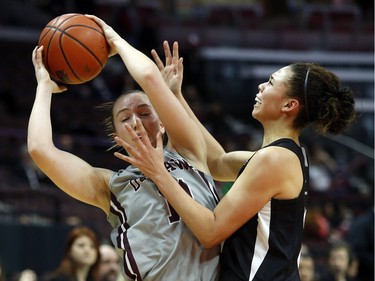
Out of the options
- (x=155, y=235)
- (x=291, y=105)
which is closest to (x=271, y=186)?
(x=291, y=105)

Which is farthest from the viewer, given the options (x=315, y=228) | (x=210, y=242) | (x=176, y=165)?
(x=315, y=228)

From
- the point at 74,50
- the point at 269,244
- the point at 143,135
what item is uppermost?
the point at 74,50

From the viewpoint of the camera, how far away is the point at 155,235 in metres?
3.07

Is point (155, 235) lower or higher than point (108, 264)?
higher

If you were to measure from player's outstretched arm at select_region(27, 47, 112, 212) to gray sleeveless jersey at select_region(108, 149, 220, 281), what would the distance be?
0.23ft

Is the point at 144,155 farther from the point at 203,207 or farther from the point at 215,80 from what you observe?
the point at 215,80

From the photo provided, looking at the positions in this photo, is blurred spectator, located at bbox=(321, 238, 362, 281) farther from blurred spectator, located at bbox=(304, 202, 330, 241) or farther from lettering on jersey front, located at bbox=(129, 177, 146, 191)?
lettering on jersey front, located at bbox=(129, 177, 146, 191)

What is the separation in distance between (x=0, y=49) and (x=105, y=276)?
9.89 m

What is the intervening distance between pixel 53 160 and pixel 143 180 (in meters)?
0.36

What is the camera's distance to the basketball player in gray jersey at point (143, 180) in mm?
3059

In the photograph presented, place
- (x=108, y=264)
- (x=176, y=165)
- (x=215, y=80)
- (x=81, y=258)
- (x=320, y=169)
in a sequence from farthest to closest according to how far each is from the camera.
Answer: (x=215, y=80) < (x=320, y=169) < (x=108, y=264) < (x=81, y=258) < (x=176, y=165)

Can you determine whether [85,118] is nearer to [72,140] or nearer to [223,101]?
[72,140]

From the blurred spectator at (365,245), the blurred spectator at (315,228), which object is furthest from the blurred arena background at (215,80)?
the blurred spectator at (365,245)

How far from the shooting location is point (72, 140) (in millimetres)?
12102
